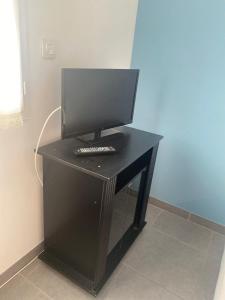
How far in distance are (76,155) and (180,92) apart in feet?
3.53

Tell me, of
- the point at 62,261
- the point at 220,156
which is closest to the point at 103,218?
the point at 62,261

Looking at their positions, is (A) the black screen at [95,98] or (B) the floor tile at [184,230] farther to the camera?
(B) the floor tile at [184,230]

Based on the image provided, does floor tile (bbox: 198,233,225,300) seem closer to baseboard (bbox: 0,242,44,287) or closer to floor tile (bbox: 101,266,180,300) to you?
floor tile (bbox: 101,266,180,300)

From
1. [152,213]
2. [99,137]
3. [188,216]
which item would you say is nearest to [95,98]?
[99,137]

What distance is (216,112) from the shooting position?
1816 millimetres

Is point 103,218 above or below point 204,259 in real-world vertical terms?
above

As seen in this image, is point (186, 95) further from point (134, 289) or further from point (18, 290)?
point (18, 290)

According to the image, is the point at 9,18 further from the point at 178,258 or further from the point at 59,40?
the point at 178,258

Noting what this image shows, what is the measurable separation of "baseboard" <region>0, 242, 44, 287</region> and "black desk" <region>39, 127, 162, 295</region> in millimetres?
56

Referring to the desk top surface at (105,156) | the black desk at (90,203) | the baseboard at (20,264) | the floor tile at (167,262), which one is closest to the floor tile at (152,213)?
the floor tile at (167,262)

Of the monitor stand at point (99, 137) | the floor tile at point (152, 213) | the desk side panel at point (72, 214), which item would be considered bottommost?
the floor tile at point (152, 213)

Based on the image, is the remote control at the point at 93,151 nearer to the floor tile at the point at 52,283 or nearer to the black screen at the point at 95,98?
the black screen at the point at 95,98

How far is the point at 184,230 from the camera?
2.05 m

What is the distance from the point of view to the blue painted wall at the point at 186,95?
5.69 feet
